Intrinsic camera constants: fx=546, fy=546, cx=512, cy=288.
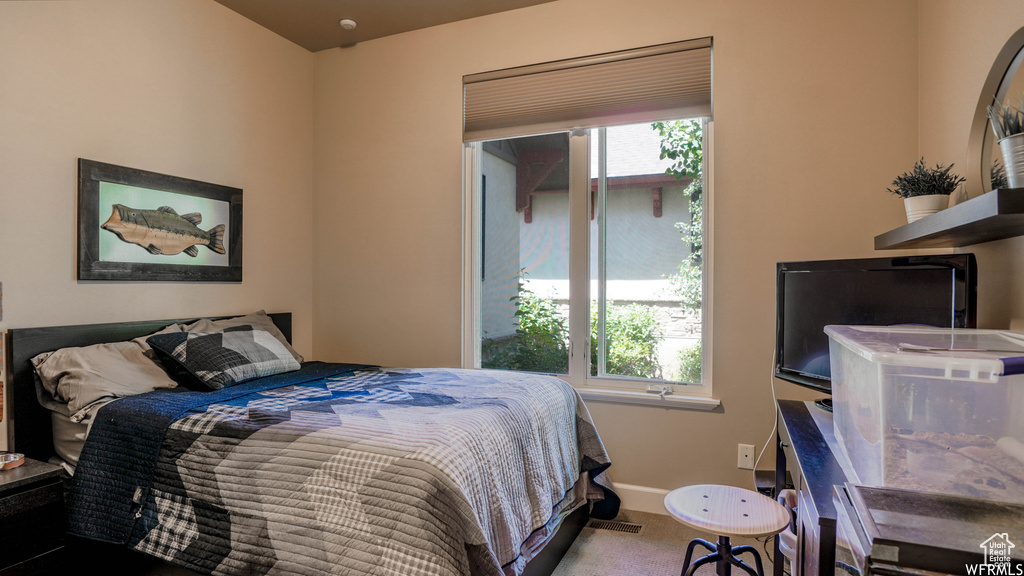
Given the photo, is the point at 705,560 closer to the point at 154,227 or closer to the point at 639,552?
the point at 639,552

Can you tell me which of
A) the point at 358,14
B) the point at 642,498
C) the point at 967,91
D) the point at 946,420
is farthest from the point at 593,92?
the point at 946,420

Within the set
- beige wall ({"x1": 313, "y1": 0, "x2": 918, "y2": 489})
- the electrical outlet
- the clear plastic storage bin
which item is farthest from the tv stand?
beige wall ({"x1": 313, "y1": 0, "x2": 918, "y2": 489})

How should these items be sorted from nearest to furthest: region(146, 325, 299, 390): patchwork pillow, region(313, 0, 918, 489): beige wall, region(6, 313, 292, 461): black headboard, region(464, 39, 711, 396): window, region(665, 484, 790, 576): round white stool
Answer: region(665, 484, 790, 576): round white stool
region(6, 313, 292, 461): black headboard
region(146, 325, 299, 390): patchwork pillow
region(313, 0, 918, 489): beige wall
region(464, 39, 711, 396): window

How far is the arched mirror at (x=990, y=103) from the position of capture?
5.00ft

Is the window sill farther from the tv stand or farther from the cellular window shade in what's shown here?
the cellular window shade

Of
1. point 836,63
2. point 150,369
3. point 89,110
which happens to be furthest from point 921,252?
point 89,110

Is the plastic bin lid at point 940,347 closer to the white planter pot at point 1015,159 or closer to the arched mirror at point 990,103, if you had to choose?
the white planter pot at point 1015,159

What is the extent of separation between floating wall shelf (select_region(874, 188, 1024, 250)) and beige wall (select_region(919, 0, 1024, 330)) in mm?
86

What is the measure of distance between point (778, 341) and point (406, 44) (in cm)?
285

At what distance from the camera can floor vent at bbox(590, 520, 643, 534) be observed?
106 inches

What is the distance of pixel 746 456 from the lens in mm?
2725

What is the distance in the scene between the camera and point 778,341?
2.36 metres

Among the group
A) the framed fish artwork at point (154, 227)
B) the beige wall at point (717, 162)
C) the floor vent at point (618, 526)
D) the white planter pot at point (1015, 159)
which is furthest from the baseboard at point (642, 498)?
the framed fish artwork at point (154, 227)

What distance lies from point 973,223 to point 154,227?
328 centimetres
